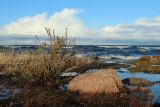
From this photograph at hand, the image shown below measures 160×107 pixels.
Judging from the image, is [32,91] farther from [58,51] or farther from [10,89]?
[58,51]

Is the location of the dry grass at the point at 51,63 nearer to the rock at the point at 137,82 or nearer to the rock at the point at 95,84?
the rock at the point at 95,84

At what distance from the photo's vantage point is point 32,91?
15352 millimetres

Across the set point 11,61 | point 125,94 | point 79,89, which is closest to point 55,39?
point 79,89

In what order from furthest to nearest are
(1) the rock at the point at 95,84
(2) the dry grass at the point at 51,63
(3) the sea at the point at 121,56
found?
(3) the sea at the point at 121,56 → (2) the dry grass at the point at 51,63 → (1) the rock at the point at 95,84

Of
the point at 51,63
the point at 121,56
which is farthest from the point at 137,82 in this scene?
the point at 121,56

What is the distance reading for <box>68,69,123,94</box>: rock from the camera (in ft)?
54.3

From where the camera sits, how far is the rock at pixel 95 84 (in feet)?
54.3

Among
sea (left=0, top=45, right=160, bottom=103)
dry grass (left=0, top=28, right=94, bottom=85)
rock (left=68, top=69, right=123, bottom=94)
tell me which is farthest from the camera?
sea (left=0, top=45, right=160, bottom=103)

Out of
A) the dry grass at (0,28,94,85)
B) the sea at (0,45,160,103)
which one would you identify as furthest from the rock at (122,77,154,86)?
the dry grass at (0,28,94,85)

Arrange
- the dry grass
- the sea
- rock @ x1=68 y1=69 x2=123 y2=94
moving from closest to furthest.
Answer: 1. rock @ x1=68 y1=69 x2=123 y2=94
2. the dry grass
3. the sea

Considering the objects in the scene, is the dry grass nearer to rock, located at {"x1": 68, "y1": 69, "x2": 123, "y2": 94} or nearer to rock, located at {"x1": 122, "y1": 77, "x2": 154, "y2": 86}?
rock, located at {"x1": 68, "y1": 69, "x2": 123, "y2": 94}

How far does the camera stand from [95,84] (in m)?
16.6

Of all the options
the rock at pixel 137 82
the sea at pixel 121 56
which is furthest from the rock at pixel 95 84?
the rock at pixel 137 82

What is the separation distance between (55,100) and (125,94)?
3.68 m
